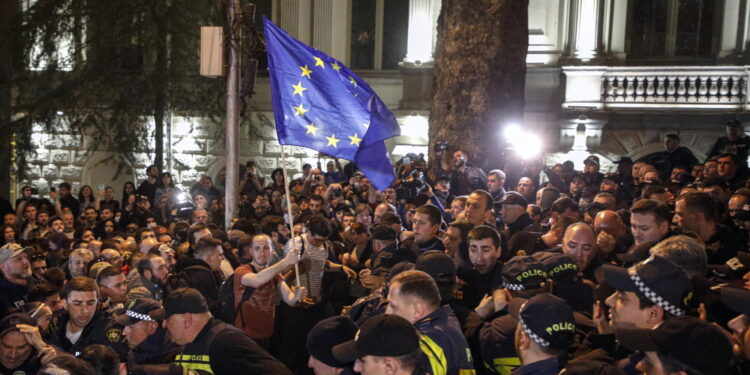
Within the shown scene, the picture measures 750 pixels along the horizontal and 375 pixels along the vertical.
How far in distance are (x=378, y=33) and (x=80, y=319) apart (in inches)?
569

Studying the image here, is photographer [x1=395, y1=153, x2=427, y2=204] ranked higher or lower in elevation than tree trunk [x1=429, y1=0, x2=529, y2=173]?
lower

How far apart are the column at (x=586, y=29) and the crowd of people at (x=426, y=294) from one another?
6.39 metres

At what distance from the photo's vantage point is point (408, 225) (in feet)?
31.7

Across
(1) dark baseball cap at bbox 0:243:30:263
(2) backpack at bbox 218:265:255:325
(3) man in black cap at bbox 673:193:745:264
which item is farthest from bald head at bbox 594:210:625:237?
(1) dark baseball cap at bbox 0:243:30:263

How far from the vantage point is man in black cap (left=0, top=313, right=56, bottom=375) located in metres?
5.22

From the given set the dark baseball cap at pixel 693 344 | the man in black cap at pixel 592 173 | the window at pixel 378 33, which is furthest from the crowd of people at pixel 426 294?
the window at pixel 378 33

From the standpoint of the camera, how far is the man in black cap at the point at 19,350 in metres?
5.22

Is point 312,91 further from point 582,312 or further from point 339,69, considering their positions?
point 582,312

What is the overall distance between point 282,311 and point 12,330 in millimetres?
2755

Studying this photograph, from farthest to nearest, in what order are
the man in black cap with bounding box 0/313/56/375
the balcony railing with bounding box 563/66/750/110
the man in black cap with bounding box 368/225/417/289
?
the balcony railing with bounding box 563/66/750/110 < the man in black cap with bounding box 368/225/417/289 < the man in black cap with bounding box 0/313/56/375

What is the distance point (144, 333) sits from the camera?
538cm

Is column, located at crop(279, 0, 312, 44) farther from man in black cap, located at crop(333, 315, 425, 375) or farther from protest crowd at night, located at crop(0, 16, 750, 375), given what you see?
man in black cap, located at crop(333, 315, 425, 375)

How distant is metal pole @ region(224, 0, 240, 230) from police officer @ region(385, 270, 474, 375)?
6.37m

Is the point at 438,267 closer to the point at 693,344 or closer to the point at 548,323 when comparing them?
the point at 548,323
